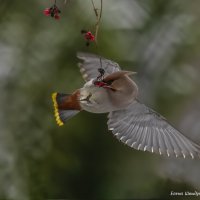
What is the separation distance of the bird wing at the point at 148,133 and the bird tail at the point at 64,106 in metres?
0.15

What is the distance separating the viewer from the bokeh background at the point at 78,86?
3.27 meters

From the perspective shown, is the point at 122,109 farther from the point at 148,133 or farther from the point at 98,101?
the point at 98,101

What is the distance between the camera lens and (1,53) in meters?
3.36

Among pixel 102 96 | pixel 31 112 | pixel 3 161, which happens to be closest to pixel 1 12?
pixel 31 112

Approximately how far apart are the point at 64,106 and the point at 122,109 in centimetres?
22


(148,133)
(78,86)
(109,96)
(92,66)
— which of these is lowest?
(78,86)

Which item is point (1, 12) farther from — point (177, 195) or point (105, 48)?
point (177, 195)

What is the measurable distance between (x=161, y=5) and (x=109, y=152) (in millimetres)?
954

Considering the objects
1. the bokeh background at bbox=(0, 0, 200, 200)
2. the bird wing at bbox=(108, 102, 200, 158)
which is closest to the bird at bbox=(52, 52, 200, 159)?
the bird wing at bbox=(108, 102, 200, 158)

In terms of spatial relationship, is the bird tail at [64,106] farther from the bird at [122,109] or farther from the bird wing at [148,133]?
the bird wing at [148,133]

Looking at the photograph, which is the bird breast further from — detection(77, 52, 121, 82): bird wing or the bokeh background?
the bokeh background

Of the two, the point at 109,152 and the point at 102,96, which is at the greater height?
the point at 102,96

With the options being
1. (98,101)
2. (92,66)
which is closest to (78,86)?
(92,66)

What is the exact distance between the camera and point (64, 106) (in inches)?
73.2
